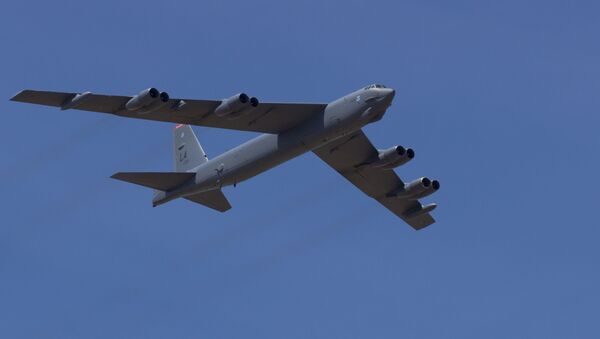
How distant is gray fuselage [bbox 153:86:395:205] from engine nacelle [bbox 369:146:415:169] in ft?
13.6

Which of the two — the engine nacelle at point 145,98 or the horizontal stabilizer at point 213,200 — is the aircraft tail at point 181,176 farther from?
the engine nacelle at point 145,98

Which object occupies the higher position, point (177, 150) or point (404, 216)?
point (177, 150)

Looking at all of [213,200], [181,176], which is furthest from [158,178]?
[213,200]

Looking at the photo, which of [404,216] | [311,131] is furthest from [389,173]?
[311,131]

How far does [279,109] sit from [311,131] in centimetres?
170

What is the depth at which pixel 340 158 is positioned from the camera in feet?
230

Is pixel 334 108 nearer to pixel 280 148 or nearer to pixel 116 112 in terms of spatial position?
pixel 280 148

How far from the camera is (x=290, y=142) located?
6544 centimetres

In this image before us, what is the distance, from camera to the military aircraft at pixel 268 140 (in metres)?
62.8

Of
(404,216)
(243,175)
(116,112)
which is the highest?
(116,112)

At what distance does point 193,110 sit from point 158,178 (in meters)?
5.67

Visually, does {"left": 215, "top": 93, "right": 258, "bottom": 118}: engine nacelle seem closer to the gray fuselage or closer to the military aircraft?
the military aircraft

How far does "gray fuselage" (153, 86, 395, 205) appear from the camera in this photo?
63562mm

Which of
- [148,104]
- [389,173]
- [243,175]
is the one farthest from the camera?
[389,173]
